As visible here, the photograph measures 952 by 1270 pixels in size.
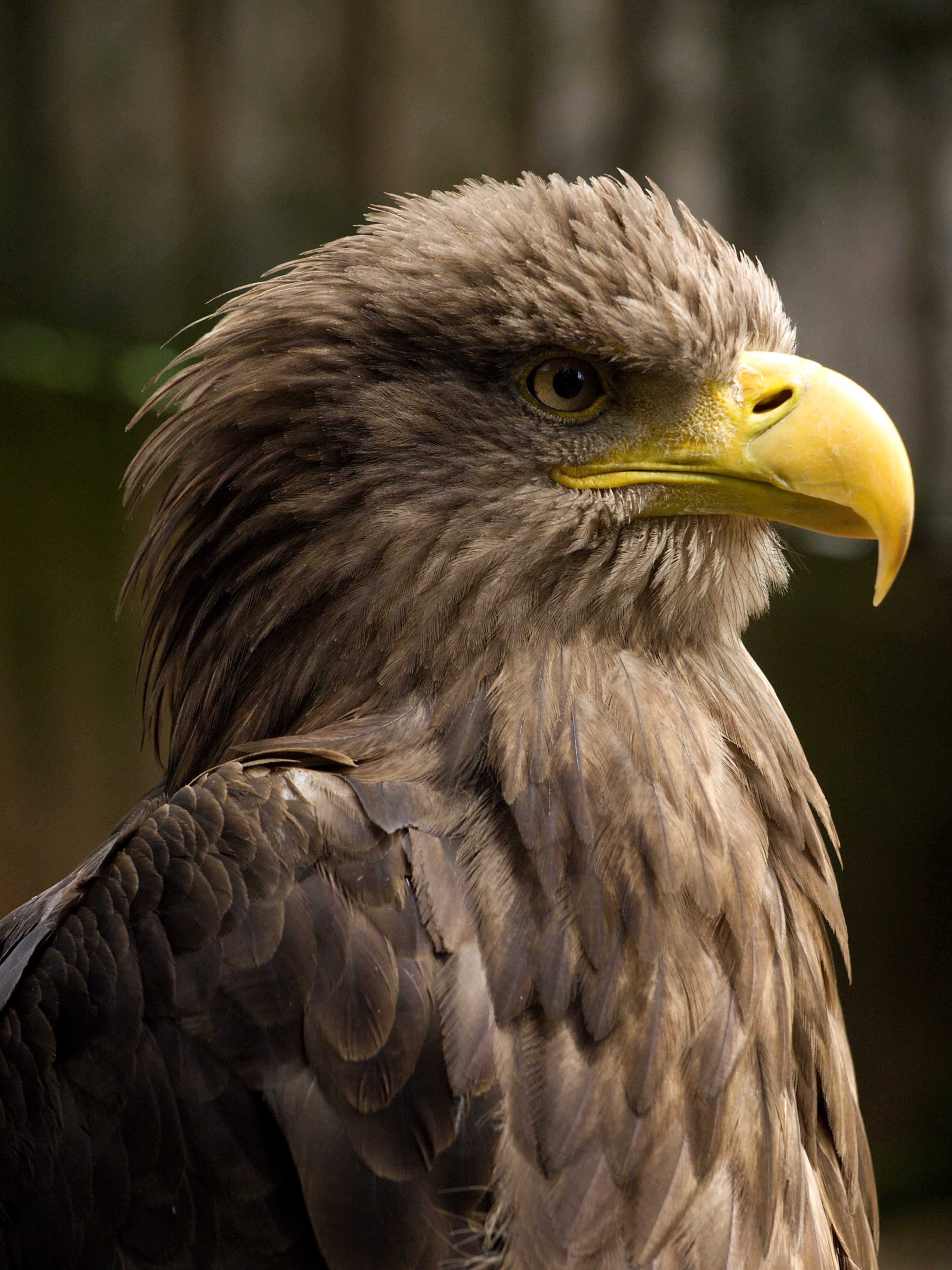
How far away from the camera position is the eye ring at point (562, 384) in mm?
1957

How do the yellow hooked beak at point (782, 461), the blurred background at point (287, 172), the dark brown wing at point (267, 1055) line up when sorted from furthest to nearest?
→ the blurred background at point (287, 172) → the yellow hooked beak at point (782, 461) → the dark brown wing at point (267, 1055)

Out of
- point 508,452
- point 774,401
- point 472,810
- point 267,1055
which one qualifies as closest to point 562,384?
point 508,452

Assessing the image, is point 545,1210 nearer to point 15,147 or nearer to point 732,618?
point 732,618

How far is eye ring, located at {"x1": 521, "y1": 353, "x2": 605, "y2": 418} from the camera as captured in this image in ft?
6.42

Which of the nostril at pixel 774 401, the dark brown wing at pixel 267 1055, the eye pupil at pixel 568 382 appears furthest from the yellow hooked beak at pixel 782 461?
the dark brown wing at pixel 267 1055

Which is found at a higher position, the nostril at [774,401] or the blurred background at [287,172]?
the blurred background at [287,172]

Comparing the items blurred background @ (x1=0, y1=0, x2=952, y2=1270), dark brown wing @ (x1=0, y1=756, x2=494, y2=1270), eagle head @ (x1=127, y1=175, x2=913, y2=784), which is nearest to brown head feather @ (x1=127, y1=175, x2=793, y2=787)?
eagle head @ (x1=127, y1=175, x2=913, y2=784)

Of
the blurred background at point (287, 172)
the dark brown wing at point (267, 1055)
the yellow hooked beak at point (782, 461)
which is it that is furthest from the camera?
the blurred background at point (287, 172)

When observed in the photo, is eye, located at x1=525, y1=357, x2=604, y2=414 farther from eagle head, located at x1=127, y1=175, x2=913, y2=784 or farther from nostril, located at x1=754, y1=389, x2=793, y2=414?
nostril, located at x1=754, y1=389, x2=793, y2=414

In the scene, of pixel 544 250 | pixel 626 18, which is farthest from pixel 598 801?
pixel 626 18

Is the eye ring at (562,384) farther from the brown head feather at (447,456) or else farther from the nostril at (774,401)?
the nostril at (774,401)

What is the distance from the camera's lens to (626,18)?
4578 millimetres

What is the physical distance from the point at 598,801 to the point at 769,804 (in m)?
0.33

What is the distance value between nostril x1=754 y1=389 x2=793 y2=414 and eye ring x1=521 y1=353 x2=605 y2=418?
0.25m
